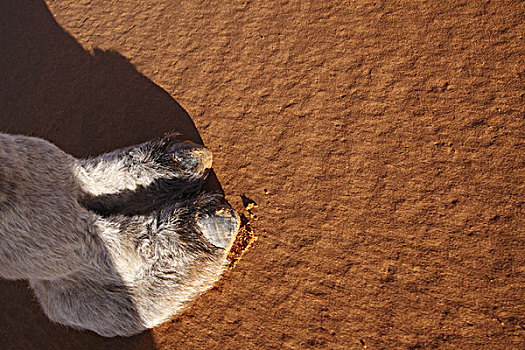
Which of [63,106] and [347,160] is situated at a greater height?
[63,106]

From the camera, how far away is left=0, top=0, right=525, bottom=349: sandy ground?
5.02 feet

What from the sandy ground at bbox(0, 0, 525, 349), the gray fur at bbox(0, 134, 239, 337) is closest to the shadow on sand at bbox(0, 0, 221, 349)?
the sandy ground at bbox(0, 0, 525, 349)

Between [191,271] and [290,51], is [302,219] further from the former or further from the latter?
[290,51]

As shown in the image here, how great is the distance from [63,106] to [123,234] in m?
1.38

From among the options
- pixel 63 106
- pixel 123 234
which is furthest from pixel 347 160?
pixel 63 106

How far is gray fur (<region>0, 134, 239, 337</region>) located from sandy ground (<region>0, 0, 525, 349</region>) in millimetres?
156

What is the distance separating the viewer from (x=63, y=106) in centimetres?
259

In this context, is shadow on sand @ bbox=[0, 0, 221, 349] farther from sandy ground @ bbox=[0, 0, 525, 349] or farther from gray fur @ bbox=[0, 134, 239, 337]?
gray fur @ bbox=[0, 134, 239, 337]

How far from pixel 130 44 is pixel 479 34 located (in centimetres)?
231

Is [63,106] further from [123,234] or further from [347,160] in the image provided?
[347,160]

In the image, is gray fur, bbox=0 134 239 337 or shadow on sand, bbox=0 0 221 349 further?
shadow on sand, bbox=0 0 221 349

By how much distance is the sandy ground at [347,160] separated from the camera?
1.53m

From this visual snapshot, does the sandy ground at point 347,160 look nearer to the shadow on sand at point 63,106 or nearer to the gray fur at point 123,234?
the shadow on sand at point 63,106

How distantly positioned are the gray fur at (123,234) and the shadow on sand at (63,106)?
0.20 metres
